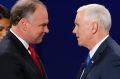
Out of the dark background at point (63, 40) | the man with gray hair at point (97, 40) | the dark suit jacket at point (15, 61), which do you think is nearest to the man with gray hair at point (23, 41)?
the dark suit jacket at point (15, 61)

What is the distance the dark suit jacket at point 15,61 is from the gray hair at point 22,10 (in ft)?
0.31

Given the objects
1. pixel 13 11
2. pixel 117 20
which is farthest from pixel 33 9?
pixel 117 20

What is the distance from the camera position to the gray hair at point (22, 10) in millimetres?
1990

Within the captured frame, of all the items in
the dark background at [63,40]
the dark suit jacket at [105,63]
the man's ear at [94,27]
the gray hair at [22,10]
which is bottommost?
the dark background at [63,40]

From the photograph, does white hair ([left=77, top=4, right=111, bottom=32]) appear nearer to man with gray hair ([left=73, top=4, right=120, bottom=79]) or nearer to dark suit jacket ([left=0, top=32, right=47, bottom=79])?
man with gray hair ([left=73, top=4, right=120, bottom=79])

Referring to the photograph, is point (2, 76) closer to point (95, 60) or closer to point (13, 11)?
point (13, 11)

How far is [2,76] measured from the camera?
178 cm

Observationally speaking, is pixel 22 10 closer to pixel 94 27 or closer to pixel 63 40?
pixel 94 27

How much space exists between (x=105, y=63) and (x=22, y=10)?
0.55 metres

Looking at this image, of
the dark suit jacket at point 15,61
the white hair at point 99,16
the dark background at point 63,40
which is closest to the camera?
the dark suit jacket at point 15,61

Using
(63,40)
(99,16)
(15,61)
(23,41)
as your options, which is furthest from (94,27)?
(63,40)

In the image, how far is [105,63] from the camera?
2.01 meters

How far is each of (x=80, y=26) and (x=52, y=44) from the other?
166 centimetres

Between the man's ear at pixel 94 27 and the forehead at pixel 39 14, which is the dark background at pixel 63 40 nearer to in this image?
the man's ear at pixel 94 27
